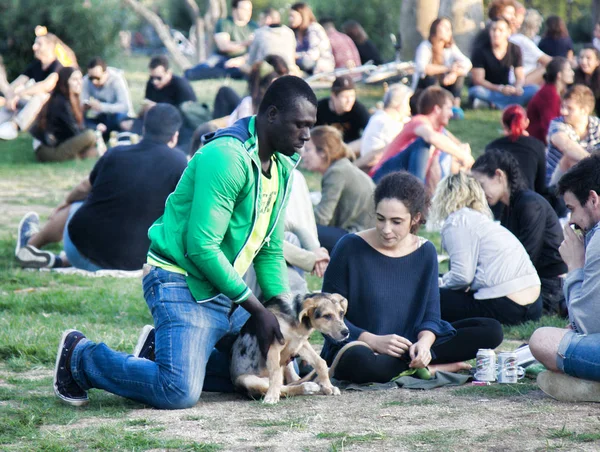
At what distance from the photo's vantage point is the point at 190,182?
4.84 metres

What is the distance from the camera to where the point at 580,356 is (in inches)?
188

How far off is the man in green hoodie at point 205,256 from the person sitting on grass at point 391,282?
68 cm

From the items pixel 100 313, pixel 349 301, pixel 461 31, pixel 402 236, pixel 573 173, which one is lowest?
pixel 100 313

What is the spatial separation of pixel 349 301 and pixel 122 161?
11.0 ft

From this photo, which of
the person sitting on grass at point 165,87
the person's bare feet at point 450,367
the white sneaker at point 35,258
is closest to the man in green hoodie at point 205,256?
the person's bare feet at point 450,367

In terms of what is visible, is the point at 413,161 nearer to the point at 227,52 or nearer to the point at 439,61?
the point at 439,61

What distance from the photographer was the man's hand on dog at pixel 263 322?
479 centimetres

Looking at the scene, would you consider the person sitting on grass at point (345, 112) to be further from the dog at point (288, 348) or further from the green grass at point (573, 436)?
the green grass at point (573, 436)

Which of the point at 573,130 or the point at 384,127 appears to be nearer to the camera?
the point at 573,130

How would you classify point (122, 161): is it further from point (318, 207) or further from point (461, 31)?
point (461, 31)

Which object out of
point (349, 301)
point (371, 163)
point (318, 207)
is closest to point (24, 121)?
point (371, 163)

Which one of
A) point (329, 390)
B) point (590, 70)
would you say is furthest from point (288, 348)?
point (590, 70)

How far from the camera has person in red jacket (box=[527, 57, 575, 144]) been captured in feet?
38.4

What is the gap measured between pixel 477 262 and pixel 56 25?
568 inches
